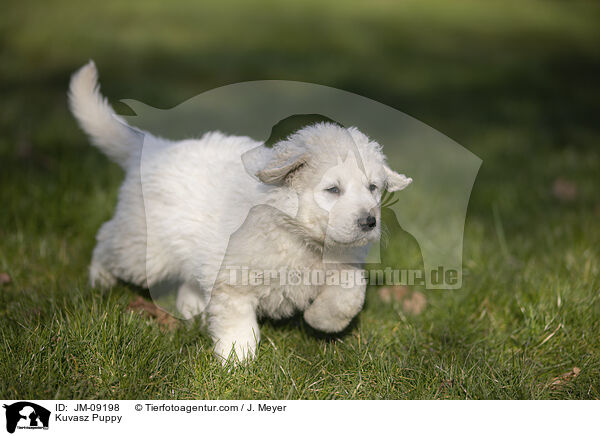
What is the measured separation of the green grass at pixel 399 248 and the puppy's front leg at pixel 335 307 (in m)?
0.20

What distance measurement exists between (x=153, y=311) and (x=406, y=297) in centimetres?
152

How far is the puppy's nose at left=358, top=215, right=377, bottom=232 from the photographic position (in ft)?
7.47

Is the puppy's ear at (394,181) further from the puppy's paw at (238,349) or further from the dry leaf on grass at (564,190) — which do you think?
the dry leaf on grass at (564,190)

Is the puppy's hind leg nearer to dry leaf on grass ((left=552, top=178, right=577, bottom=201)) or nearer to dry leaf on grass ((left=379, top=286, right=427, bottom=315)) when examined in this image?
dry leaf on grass ((left=379, top=286, right=427, bottom=315))

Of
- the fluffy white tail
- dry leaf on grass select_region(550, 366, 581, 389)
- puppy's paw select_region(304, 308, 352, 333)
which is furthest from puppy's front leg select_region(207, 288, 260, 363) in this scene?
dry leaf on grass select_region(550, 366, 581, 389)

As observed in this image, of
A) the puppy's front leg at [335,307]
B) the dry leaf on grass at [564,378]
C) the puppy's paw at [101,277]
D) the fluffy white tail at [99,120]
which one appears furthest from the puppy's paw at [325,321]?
the fluffy white tail at [99,120]

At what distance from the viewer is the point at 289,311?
9.03 ft

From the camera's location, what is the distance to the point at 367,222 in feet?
7.48

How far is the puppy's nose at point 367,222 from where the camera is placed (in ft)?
7.47

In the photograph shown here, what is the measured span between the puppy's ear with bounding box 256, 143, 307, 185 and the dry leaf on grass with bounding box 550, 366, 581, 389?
5.33ft

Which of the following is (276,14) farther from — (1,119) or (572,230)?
(572,230)
